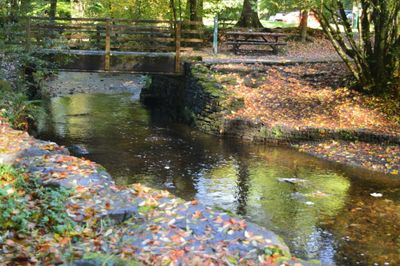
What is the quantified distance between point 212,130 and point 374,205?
7119 millimetres

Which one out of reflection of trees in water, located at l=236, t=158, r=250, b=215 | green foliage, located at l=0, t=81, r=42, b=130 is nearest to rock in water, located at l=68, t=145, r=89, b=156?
green foliage, located at l=0, t=81, r=42, b=130

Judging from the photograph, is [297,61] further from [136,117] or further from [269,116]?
[136,117]

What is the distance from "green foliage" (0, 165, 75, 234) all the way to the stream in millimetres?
3270

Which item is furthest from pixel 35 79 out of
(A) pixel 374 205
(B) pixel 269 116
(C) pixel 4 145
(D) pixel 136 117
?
(A) pixel 374 205

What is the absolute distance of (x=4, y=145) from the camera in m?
8.33

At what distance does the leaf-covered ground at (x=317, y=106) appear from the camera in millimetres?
12620

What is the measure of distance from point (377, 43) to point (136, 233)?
11728 millimetres

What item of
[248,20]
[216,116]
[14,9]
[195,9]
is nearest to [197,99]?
[216,116]

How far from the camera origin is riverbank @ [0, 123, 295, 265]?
16.3 ft

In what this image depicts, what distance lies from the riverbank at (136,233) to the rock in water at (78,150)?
5388mm

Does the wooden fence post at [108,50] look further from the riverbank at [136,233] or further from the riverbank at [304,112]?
the riverbank at [136,233]

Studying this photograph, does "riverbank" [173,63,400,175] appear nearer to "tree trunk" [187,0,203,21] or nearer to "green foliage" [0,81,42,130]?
"green foliage" [0,81,42,130]

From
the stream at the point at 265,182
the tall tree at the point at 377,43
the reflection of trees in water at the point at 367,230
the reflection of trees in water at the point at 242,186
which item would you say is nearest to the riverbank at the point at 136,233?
the stream at the point at 265,182

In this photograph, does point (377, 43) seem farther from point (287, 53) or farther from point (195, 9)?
point (195, 9)
